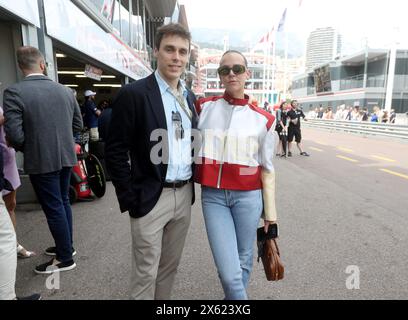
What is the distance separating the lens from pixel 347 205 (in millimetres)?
5730

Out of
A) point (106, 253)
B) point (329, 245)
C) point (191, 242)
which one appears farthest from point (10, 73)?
point (329, 245)

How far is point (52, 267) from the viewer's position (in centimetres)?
332

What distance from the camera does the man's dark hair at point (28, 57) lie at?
3.08 metres

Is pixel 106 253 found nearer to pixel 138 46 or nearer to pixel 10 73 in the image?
pixel 10 73

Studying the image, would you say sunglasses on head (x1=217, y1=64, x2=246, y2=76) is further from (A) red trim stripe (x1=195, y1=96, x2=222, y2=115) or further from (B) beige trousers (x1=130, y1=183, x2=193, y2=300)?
(B) beige trousers (x1=130, y1=183, x2=193, y2=300)

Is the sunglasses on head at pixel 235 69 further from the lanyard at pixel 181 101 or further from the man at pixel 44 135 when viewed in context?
the man at pixel 44 135

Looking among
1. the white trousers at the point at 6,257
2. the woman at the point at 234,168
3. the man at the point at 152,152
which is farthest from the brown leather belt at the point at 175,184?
the white trousers at the point at 6,257

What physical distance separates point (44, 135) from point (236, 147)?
2034mm

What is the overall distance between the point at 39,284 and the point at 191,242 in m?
1.75

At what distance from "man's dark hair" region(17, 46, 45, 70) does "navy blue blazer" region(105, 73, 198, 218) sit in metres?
1.64

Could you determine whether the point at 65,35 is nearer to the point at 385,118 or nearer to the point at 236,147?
the point at 236,147

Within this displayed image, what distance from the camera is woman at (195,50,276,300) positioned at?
224 centimetres

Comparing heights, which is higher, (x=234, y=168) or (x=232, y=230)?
(x=234, y=168)
